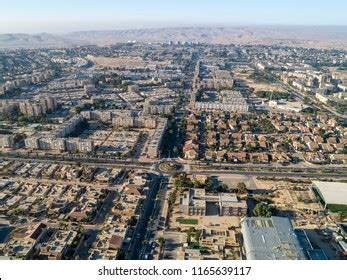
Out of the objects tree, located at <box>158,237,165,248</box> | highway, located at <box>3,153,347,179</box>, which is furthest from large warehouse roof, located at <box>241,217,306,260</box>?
highway, located at <box>3,153,347,179</box>

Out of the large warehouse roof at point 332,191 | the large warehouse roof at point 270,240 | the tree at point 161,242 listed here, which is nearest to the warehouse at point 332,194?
the large warehouse roof at point 332,191

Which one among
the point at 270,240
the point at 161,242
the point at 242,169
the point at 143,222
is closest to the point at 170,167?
the point at 242,169

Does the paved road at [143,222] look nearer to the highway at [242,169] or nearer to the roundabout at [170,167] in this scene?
the roundabout at [170,167]

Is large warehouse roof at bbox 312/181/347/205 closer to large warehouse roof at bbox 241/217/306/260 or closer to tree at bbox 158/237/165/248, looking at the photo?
large warehouse roof at bbox 241/217/306/260

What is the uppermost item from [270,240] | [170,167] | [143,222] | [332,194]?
[270,240]

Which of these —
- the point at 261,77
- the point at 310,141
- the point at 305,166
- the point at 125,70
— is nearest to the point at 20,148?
the point at 305,166

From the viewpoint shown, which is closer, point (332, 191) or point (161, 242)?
point (161, 242)

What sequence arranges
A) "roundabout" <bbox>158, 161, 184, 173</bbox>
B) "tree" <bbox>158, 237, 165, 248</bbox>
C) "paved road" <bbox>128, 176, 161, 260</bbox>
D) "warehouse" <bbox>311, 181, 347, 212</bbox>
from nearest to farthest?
"paved road" <bbox>128, 176, 161, 260</bbox>, "tree" <bbox>158, 237, 165, 248</bbox>, "warehouse" <bbox>311, 181, 347, 212</bbox>, "roundabout" <bbox>158, 161, 184, 173</bbox>

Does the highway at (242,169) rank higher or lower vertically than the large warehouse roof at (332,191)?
lower

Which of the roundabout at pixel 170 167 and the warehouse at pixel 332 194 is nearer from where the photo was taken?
Result: the warehouse at pixel 332 194

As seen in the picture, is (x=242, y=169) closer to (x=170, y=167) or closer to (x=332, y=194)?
(x=170, y=167)
